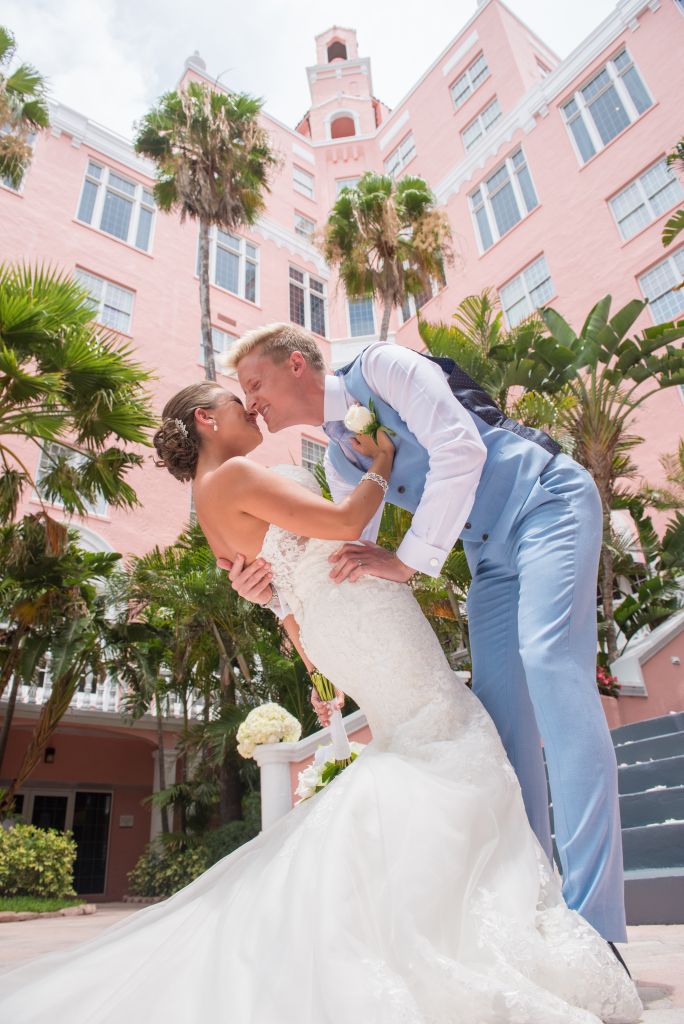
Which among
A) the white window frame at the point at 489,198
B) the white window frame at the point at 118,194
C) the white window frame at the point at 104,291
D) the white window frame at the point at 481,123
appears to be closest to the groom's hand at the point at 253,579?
the white window frame at the point at 104,291

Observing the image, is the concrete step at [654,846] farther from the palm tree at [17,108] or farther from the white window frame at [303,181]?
the white window frame at [303,181]

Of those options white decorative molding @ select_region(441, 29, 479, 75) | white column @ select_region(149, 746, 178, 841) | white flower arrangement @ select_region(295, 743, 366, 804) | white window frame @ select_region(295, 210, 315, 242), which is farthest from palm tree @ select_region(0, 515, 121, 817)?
white decorative molding @ select_region(441, 29, 479, 75)

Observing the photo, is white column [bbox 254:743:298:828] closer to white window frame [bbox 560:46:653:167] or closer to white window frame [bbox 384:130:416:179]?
white window frame [bbox 560:46:653:167]

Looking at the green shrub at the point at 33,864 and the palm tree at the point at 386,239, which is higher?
the palm tree at the point at 386,239

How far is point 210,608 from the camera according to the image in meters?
9.61

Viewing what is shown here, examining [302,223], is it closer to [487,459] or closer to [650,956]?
[487,459]

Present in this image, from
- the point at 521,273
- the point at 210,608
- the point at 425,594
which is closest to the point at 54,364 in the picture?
the point at 210,608

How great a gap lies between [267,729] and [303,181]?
85.6ft

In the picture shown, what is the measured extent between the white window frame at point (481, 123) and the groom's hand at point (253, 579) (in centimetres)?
2476

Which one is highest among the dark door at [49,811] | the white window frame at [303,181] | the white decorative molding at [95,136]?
the white window frame at [303,181]

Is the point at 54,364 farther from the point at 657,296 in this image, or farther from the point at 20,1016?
the point at 657,296

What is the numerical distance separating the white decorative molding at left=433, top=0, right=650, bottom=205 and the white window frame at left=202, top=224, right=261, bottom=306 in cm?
666

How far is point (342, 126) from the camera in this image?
30.3 m

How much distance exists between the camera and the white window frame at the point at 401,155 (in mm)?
26125
